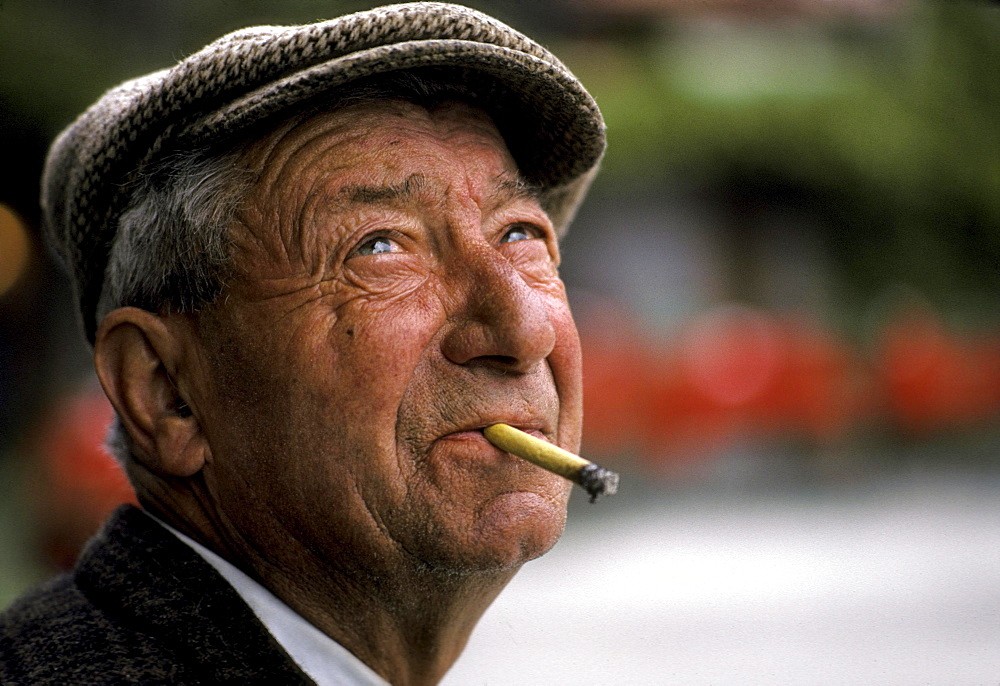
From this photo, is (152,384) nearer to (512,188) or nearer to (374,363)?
(374,363)

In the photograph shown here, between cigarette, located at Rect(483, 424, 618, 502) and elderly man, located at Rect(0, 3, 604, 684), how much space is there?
0.03 metres

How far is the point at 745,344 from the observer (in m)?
10.1

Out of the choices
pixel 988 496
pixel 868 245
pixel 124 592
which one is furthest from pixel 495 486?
pixel 868 245

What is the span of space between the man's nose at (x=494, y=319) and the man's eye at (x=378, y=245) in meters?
0.11

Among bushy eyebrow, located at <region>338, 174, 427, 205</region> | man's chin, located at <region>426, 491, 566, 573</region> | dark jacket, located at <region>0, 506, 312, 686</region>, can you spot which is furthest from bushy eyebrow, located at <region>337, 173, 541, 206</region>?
dark jacket, located at <region>0, 506, 312, 686</region>

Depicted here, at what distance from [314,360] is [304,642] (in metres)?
0.46

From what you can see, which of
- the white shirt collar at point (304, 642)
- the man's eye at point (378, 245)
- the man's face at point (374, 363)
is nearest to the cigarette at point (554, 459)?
the man's face at point (374, 363)

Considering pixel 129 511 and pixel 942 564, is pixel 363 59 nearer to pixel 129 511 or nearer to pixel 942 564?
pixel 129 511

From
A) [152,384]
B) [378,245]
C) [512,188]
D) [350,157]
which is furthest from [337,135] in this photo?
[152,384]

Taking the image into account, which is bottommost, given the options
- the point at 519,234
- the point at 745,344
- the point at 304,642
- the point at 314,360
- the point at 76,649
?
the point at 76,649

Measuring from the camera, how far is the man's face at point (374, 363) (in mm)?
1513

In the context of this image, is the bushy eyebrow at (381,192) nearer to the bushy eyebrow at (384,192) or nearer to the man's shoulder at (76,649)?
the bushy eyebrow at (384,192)

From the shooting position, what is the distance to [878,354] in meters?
11.0

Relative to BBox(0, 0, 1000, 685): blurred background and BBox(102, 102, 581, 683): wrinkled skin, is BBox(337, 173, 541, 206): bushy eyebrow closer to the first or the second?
BBox(102, 102, 581, 683): wrinkled skin
